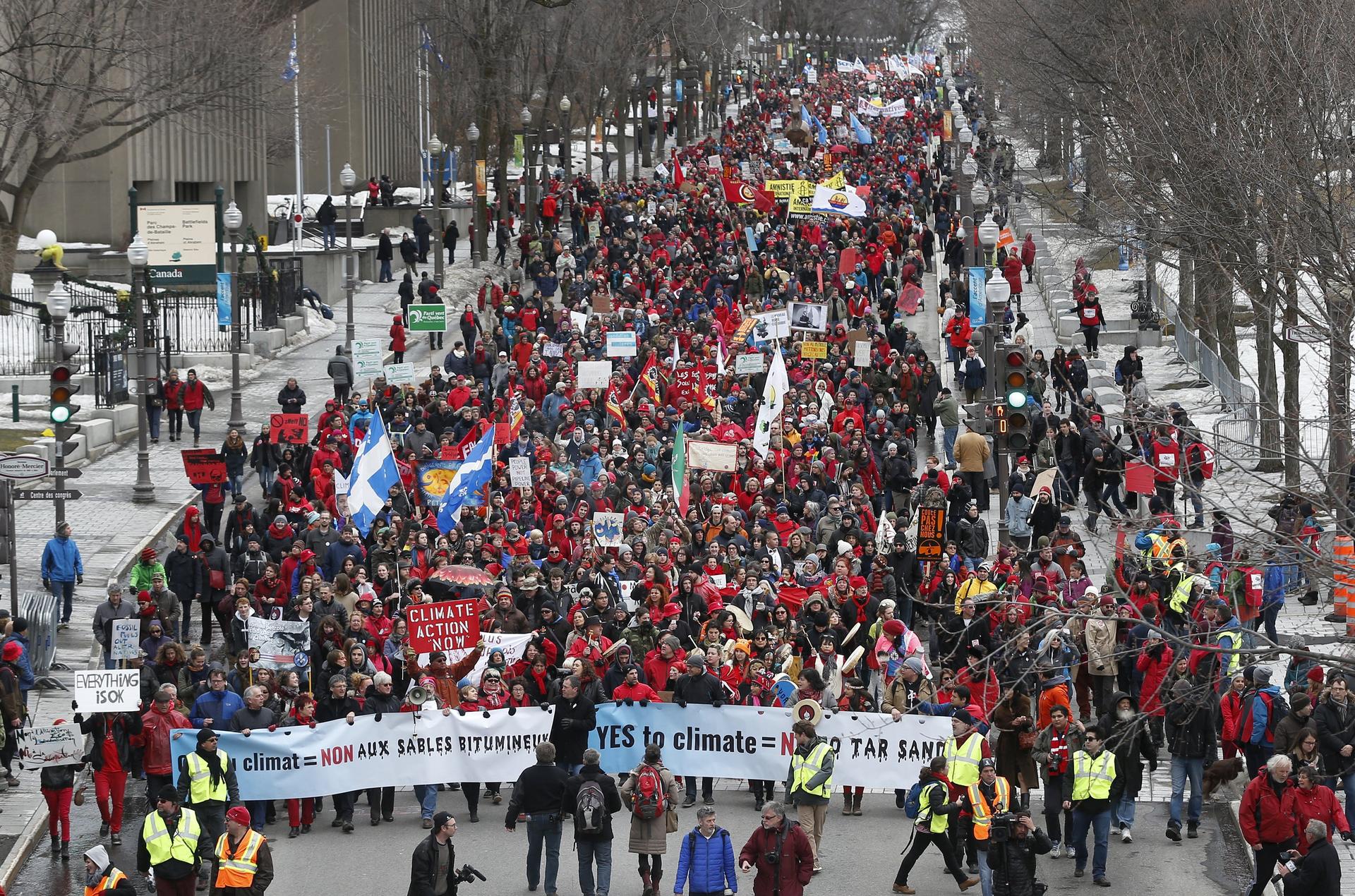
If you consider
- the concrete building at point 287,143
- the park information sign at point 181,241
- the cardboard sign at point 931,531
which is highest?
the concrete building at point 287,143

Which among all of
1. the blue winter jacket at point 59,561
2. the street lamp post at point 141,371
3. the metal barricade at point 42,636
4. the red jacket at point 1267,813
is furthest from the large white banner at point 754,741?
the street lamp post at point 141,371

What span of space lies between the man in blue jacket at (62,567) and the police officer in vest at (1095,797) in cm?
1197

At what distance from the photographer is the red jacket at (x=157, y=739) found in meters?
17.5

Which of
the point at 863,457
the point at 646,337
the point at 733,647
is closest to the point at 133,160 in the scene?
the point at 646,337

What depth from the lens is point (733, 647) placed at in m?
19.3

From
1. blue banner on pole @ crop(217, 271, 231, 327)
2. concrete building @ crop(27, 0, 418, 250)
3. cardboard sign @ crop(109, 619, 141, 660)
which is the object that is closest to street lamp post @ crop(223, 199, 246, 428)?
blue banner on pole @ crop(217, 271, 231, 327)

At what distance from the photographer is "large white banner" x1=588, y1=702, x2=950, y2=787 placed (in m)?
17.8

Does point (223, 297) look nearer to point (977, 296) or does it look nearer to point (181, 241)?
point (181, 241)

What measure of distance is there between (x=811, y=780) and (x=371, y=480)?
8932mm

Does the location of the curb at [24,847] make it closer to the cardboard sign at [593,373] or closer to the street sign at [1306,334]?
the street sign at [1306,334]

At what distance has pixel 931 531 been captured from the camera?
76.4 ft

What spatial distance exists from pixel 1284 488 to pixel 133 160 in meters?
41.1

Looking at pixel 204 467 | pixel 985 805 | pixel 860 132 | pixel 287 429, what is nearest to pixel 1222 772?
pixel 985 805

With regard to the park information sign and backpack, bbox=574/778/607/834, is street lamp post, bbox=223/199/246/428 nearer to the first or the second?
the park information sign
